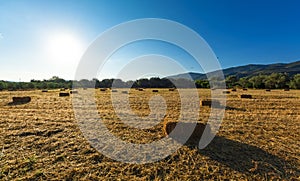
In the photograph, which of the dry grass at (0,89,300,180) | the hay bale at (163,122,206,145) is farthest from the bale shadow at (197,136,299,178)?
the hay bale at (163,122,206,145)

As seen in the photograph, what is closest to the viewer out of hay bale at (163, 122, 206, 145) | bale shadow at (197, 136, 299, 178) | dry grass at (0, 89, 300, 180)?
dry grass at (0, 89, 300, 180)

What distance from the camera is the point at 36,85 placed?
68.8 m

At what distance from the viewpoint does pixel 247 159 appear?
6.39 metres

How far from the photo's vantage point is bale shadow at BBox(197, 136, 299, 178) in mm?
5902

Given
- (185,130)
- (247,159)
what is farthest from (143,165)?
(247,159)

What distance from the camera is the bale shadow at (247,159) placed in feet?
19.4

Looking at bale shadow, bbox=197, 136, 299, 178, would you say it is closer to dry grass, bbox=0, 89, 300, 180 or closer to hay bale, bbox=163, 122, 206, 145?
dry grass, bbox=0, 89, 300, 180

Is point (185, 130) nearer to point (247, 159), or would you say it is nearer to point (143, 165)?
point (247, 159)

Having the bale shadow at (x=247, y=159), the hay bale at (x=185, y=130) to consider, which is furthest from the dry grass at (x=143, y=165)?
the hay bale at (x=185, y=130)

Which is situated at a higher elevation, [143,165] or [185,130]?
[185,130]

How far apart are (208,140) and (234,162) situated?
4.70 feet

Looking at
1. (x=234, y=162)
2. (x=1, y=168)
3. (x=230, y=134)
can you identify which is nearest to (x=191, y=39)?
(x=230, y=134)

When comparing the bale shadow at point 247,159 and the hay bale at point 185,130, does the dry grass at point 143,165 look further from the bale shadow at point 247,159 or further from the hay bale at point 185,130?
the hay bale at point 185,130

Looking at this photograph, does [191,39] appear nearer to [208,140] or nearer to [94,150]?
[208,140]
